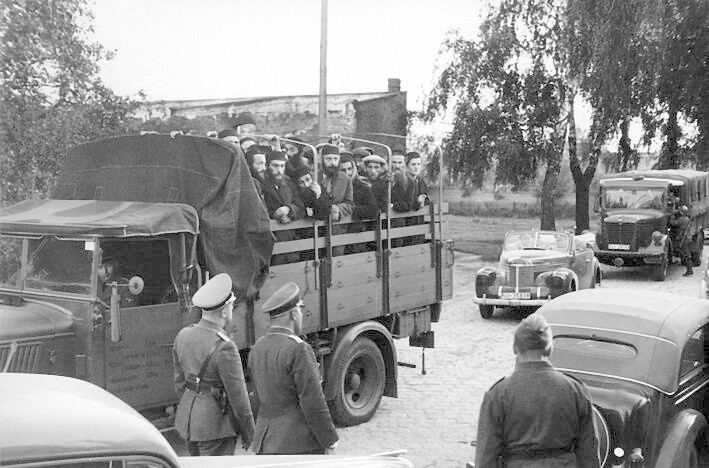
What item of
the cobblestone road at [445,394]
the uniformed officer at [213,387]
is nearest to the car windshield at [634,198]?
the cobblestone road at [445,394]

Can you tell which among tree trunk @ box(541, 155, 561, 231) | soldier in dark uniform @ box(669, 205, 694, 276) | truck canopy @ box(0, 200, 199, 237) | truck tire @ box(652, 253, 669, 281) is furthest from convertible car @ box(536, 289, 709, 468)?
tree trunk @ box(541, 155, 561, 231)

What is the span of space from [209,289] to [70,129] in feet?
26.0

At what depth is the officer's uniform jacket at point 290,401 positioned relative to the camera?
4.82m

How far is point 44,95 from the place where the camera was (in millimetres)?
12336

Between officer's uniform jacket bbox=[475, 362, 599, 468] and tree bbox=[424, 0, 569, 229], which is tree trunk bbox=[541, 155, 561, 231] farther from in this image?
officer's uniform jacket bbox=[475, 362, 599, 468]

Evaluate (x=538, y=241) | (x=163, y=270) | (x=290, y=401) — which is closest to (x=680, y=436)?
(x=290, y=401)

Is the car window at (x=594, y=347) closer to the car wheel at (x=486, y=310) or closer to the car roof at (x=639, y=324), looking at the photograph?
the car roof at (x=639, y=324)

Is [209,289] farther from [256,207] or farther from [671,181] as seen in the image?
[671,181]

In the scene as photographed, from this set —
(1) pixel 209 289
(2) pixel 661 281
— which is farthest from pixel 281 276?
(2) pixel 661 281

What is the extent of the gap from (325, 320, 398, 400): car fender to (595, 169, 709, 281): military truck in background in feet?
42.4

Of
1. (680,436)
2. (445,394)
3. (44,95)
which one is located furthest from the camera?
(44,95)

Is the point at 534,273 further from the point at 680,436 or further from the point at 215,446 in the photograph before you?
the point at 215,446

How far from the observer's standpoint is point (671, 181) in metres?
21.1

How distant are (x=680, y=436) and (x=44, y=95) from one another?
10.00m
